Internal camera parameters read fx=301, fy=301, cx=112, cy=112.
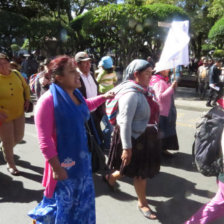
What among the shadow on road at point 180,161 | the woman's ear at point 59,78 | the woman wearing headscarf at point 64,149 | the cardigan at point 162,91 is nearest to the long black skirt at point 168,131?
the shadow on road at point 180,161

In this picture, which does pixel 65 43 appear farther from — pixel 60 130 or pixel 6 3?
pixel 60 130

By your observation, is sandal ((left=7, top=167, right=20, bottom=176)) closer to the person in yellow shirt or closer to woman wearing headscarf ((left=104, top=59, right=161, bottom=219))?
the person in yellow shirt

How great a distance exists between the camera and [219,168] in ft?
7.82

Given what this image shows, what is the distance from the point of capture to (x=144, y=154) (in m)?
3.10

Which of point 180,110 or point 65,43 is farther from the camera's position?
point 65,43

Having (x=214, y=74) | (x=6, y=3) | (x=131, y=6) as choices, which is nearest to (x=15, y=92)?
(x=214, y=74)

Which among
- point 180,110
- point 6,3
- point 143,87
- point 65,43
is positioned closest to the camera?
point 143,87

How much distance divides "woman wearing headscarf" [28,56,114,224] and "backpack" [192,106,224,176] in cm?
91

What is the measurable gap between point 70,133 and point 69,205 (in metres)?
0.55

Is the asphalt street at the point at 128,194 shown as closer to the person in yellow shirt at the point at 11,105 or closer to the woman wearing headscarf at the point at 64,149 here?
the person in yellow shirt at the point at 11,105

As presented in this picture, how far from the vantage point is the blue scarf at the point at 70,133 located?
2102 mm

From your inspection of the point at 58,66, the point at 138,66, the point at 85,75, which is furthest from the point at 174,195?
the point at 58,66

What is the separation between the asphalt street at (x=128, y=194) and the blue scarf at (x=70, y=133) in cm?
118

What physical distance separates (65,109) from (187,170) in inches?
113
